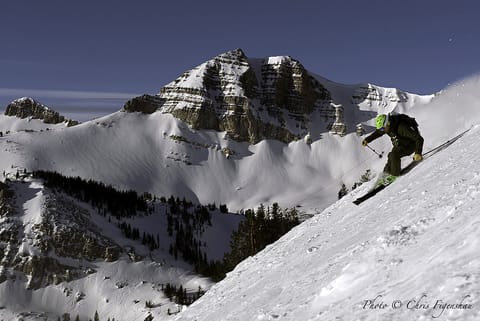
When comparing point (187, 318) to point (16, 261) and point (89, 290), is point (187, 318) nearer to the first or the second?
point (89, 290)

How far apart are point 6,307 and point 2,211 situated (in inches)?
1028

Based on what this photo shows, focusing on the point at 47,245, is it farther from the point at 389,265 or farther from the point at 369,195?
the point at 389,265

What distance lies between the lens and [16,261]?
100m

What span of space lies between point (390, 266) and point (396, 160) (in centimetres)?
1003

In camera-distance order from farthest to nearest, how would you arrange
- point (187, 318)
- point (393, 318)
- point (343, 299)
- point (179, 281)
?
1. point (179, 281)
2. point (187, 318)
3. point (343, 299)
4. point (393, 318)

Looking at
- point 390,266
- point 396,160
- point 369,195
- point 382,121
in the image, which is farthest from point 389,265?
point 382,121

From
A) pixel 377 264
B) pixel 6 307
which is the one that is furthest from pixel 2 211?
pixel 377 264

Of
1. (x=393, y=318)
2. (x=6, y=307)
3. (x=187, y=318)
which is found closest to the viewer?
(x=393, y=318)

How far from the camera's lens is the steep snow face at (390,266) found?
17.5 feet

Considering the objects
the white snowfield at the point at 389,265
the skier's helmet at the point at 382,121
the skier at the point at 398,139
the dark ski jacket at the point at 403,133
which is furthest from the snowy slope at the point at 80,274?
the white snowfield at the point at 389,265

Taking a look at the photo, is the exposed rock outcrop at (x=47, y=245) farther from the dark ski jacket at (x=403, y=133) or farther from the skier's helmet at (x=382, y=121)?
the dark ski jacket at (x=403, y=133)

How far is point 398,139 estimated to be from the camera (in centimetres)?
1667

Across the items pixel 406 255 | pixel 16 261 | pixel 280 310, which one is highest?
pixel 406 255

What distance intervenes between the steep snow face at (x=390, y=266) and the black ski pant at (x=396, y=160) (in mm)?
2072
